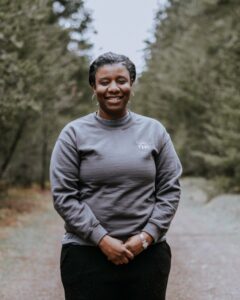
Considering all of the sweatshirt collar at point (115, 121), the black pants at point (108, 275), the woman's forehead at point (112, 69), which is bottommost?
the black pants at point (108, 275)

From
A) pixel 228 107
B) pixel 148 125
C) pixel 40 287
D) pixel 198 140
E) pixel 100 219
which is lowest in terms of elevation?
pixel 198 140

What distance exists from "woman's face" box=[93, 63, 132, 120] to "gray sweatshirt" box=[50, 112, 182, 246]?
0.11 metres

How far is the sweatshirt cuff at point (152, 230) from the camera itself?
3.02 metres

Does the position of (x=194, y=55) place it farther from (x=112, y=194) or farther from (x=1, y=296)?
(x=112, y=194)

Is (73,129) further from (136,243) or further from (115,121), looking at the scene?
(136,243)

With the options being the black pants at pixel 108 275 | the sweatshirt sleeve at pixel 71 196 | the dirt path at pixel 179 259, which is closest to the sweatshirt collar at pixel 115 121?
the sweatshirt sleeve at pixel 71 196

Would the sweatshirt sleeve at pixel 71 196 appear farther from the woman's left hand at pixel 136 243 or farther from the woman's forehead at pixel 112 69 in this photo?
the woman's forehead at pixel 112 69

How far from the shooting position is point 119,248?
293cm

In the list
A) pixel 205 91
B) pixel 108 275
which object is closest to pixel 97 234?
pixel 108 275

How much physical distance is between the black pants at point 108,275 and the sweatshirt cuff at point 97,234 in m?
0.10

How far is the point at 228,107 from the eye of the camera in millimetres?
16375

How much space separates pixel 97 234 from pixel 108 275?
249mm

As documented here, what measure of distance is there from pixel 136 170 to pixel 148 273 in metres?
0.59

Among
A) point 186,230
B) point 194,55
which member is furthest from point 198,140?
point 186,230
